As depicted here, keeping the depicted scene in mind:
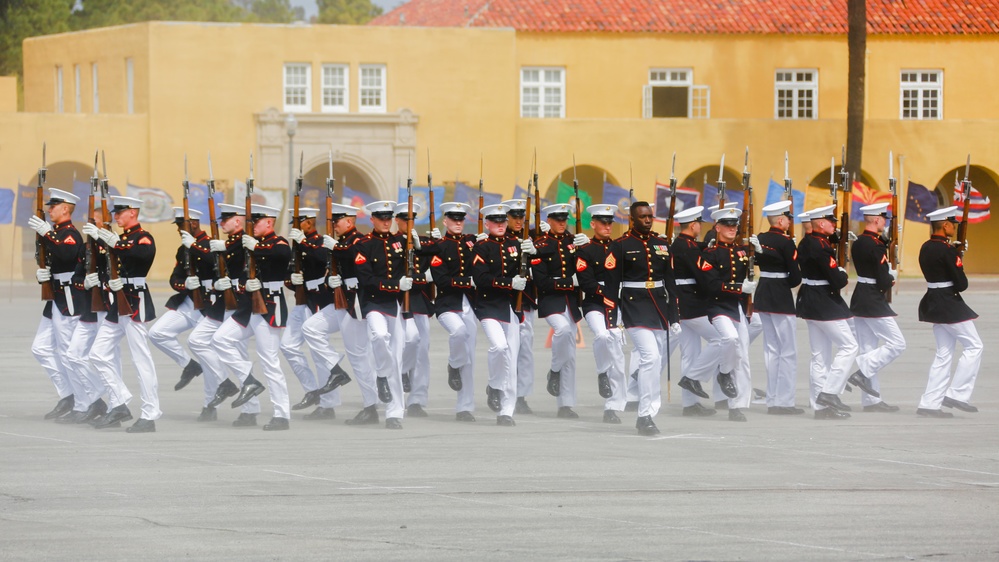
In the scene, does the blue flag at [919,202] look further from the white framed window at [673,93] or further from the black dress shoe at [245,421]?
the black dress shoe at [245,421]

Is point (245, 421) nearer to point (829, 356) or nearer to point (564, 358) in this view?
point (564, 358)

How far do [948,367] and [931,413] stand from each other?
43 centimetres

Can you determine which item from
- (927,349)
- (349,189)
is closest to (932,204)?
(349,189)

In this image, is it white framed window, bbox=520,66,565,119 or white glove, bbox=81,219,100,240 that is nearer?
white glove, bbox=81,219,100,240

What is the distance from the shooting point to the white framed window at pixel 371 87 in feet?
142

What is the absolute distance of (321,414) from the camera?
14219mm

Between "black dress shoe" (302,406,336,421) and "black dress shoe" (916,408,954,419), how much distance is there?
5.15 m

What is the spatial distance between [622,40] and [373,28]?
7127 mm

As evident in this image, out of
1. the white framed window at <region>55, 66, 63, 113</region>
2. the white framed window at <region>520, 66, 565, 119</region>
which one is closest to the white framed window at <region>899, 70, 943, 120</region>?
the white framed window at <region>520, 66, 565, 119</region>

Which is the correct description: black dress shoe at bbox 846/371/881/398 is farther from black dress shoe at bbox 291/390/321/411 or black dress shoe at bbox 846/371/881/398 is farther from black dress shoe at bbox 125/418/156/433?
black dress shoe at bbox 125/418/156/433

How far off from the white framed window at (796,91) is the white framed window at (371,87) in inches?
450

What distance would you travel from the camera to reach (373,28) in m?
43.1

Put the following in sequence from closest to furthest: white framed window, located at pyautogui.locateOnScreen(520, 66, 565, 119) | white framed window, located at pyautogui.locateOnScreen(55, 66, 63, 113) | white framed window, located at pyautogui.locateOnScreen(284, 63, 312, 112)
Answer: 1. white framed window, located at pyautogui.locateOnScreen(284, 63, 312, 112)
2. white framed window, located at pyautogui.locateOnScreen(520, 66, 565, 119)
3. white framed window, located at pyautogui.locateOnScreen(55, 66, 63, 113)

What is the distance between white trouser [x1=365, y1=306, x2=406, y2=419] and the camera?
13469 millimetres
